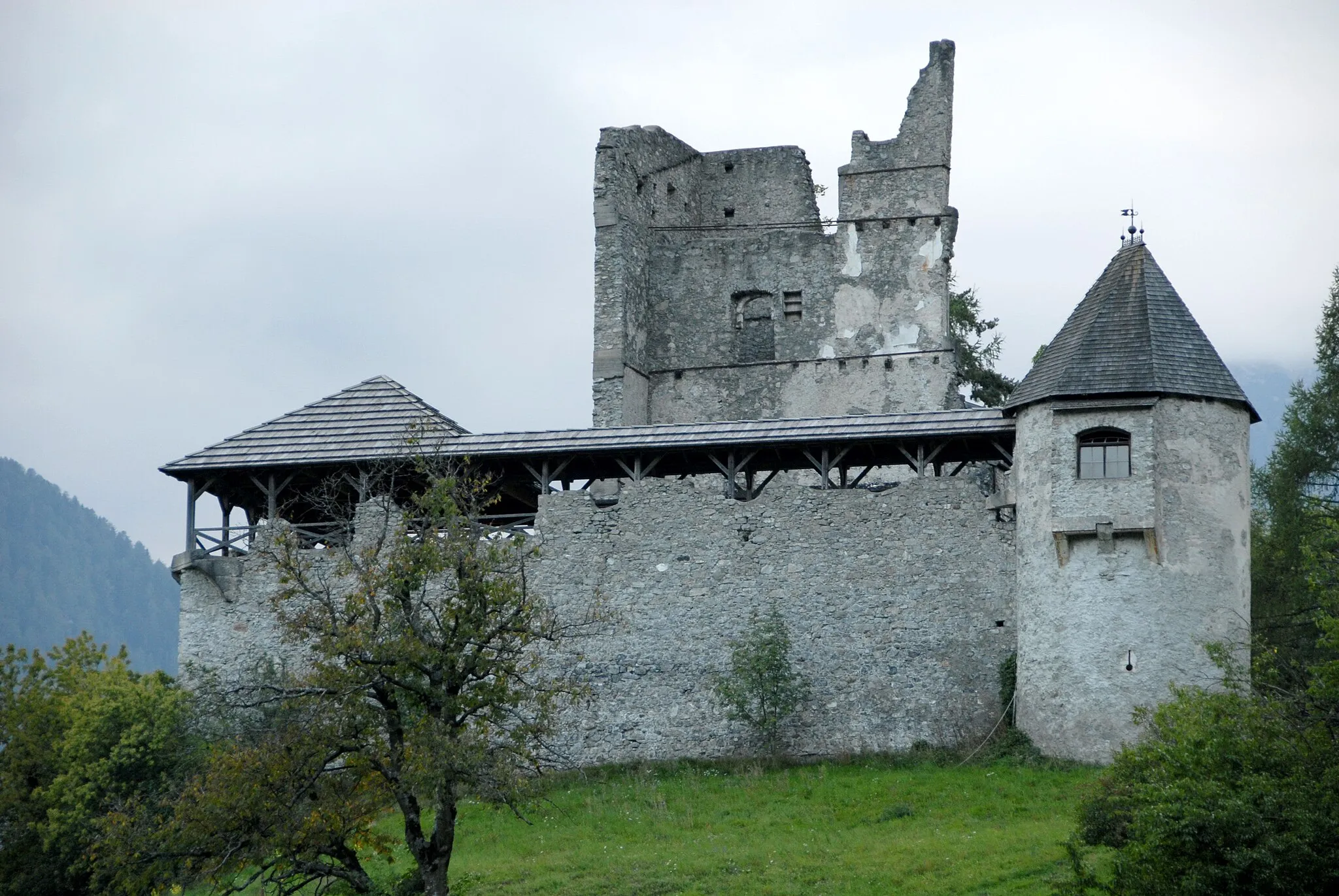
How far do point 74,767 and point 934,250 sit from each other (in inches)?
812

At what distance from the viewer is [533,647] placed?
107ft

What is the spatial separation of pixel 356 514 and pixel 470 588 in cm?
1096

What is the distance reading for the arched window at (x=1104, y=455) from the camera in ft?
95.9

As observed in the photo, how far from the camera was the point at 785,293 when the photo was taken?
43469 mm

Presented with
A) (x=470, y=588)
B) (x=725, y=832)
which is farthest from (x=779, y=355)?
(x=470, y=588)

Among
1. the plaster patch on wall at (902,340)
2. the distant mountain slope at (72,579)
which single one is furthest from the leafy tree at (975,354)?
the distant mountain slope at (72,579)

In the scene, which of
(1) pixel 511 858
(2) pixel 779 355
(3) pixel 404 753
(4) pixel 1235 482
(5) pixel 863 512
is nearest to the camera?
(3) pixel 404 753

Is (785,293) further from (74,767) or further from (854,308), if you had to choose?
(74,767)

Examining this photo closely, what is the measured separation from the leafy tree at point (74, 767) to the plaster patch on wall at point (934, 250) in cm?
1817

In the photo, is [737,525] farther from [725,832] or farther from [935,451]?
[725,832]

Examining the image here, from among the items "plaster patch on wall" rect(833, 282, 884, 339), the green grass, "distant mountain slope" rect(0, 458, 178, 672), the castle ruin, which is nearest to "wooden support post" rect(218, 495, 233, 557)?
the castle ruin

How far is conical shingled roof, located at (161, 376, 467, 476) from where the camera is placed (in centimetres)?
3416

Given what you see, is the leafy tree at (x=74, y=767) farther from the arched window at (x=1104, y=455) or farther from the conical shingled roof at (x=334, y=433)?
the arched window at (x=1104, y=455)

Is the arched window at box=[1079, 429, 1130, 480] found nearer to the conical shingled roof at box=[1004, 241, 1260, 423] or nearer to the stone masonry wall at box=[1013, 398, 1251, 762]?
the stone masonry wall at box=[1013, 398, 1251, 762]
